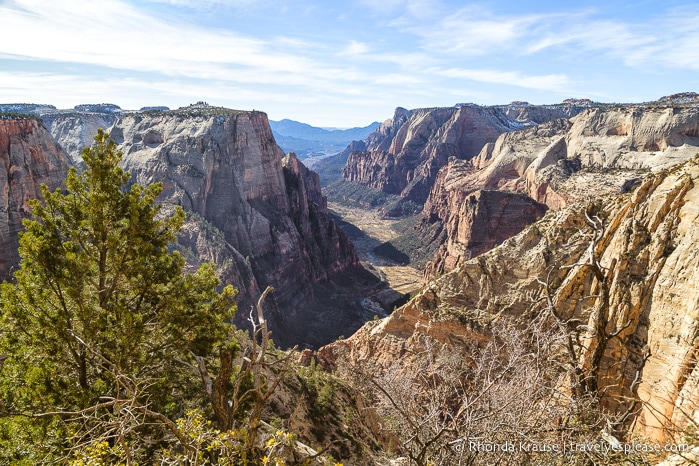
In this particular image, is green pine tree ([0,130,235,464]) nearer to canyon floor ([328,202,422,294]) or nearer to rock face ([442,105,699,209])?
rock face ([442,105,699,209])

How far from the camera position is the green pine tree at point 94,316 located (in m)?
9.37

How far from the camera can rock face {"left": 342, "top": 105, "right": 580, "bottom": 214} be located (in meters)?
146

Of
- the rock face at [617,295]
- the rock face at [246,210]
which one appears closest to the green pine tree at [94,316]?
the rock face at [617,295]

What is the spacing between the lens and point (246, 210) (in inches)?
2653

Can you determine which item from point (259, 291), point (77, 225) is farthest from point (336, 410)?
point (259, 291)

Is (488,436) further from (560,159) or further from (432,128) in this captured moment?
(432,128)

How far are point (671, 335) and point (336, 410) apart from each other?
17.1 meters

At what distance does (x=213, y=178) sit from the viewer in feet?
221

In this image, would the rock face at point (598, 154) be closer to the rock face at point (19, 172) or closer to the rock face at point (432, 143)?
the rock face at point (432, 143)

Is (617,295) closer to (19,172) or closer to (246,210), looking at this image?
(19,172)

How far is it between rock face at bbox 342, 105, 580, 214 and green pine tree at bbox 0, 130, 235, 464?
13112 centimetres

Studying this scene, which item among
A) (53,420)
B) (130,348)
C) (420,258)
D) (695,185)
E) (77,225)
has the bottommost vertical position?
(420,258)

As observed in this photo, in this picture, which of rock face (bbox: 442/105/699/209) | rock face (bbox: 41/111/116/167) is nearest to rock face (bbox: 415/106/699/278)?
rock face (bbox: 442/105/699/209)

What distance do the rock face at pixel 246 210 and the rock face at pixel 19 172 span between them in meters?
15.7
